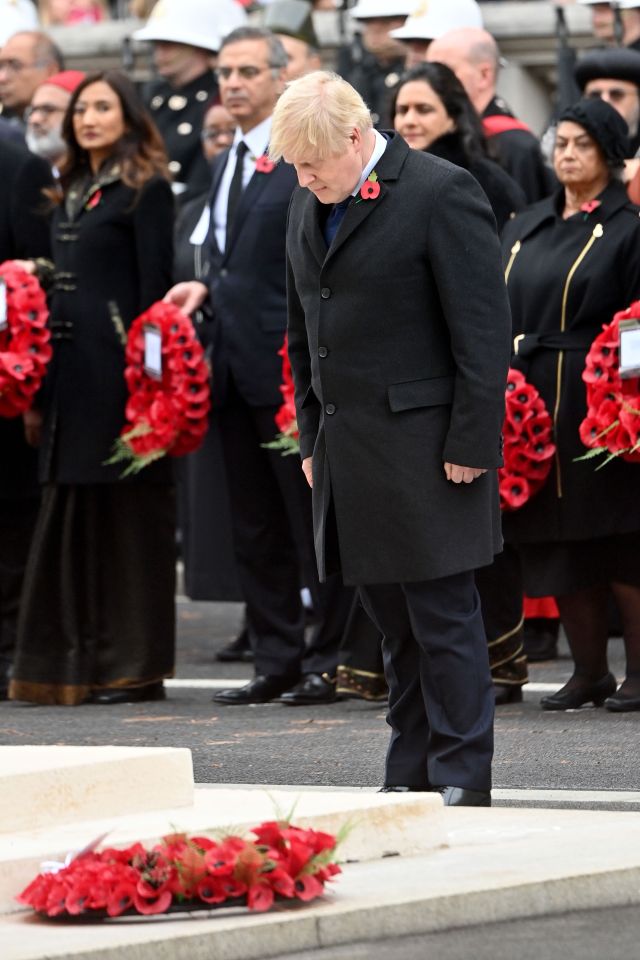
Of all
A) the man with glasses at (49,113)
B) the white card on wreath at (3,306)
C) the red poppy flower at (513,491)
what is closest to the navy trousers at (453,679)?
the red poppy flower at (513,491)

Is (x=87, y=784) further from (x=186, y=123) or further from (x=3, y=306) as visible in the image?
(x=186, y=123)

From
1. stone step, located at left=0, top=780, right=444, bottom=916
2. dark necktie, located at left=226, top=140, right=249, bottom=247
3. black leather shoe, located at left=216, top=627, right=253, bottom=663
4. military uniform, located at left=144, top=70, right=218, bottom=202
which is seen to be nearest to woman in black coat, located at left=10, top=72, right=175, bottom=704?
dark necktie, located at left=226, top=140, right=249, bottom=247

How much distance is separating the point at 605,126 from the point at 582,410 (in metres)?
1.02

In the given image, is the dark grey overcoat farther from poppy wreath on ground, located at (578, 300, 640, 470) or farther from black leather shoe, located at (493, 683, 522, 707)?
black leather shoe, located at (493, 683, 522, 707)

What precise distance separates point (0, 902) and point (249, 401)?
12.7ft

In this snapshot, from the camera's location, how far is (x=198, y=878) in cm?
514

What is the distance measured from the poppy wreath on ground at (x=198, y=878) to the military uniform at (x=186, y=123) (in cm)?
732

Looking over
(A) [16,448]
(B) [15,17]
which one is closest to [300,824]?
(A) [16,448]

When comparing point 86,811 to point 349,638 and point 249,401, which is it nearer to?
point 349,638

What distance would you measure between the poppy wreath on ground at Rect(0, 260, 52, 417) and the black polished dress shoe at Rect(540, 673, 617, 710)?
2331 millimetres

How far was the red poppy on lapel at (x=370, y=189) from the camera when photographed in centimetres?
616

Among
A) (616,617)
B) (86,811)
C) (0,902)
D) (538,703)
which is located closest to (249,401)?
(538,703)

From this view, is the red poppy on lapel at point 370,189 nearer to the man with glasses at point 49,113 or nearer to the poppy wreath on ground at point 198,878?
the poppy wreath on ground at point 198,878

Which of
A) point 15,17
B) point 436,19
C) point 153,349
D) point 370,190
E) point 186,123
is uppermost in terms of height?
point 15,17
